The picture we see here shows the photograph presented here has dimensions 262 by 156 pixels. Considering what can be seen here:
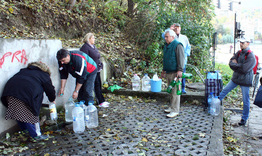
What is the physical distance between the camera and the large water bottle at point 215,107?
5.47m

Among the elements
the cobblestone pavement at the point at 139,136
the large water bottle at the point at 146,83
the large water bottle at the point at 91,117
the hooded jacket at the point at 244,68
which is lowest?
the cobblestone pavement at the point at 139,136

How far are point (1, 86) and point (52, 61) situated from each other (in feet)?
4.69

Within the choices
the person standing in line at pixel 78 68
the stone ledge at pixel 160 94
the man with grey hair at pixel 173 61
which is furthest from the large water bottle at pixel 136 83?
the person standing in line at pixel 78 68

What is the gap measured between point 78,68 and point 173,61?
2.17 m

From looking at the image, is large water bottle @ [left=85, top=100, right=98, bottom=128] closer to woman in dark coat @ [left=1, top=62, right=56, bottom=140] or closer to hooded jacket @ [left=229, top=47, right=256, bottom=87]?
woman in dark coat @ [left=1, top=62, right=56, bottom=140]

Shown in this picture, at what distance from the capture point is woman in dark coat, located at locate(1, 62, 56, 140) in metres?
3.64

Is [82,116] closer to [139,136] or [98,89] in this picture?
[139,136]

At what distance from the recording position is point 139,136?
14.0 ft

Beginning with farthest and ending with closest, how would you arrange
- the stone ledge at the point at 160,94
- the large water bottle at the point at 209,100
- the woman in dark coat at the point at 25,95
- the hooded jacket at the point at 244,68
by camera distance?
the stone ledge at the point at 160,94 → the large water bottle at the point at 209,100 → the hooded jacket at the point at 244,68 → the woman in dark coat at the point at 25,95

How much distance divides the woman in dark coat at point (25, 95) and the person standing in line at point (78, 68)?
0.62 meters

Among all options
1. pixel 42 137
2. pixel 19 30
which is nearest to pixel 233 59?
pixel 42 137

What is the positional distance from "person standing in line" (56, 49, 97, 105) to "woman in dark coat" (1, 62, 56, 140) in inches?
24.4

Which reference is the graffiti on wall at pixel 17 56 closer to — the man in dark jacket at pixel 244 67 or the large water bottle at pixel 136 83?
the large water bottle at pixel 136 83

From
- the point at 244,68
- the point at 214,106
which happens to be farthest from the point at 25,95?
the point at 244,68
